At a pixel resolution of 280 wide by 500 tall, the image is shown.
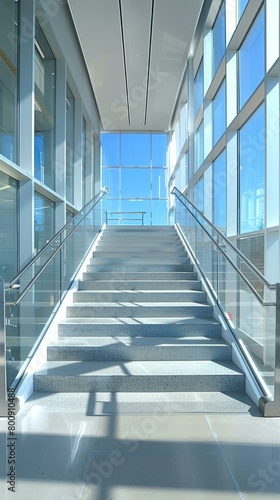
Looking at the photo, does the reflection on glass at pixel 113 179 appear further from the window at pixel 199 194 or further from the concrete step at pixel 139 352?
Result: the concrete step at pixel 139 352

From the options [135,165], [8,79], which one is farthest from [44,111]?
[135,165]

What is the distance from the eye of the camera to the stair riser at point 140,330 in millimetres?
4012

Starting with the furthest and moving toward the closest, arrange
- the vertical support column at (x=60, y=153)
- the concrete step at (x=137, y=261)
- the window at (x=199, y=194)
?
the window at (x=199, y=194) < the vertical support column at (x=60, y=153) < the concrete step at (x=137, y=261)

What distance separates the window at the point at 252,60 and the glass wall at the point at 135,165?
9354 mm

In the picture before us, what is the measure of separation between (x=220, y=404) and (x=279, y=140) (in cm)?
318

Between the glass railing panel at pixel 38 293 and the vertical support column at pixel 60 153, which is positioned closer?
the glass railing panel at pixel 38 293

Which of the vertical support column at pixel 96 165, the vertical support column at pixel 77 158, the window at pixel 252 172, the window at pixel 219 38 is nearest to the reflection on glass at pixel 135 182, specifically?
the vertical support column at pixel 96 165

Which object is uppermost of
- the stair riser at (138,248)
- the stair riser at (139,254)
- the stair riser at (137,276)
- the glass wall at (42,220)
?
the glass wall at (42,220)

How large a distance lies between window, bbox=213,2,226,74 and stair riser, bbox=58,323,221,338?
5621mm

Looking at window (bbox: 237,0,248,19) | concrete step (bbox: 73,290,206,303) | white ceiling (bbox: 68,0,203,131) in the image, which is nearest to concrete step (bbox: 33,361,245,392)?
concrete step (bbox: 73,290,206,303)

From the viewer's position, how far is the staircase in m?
3.25

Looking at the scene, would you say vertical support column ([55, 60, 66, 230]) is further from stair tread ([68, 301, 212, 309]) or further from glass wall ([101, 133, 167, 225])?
glass wall ([101, 133, 167, 225])

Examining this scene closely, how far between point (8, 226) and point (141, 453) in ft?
10.1

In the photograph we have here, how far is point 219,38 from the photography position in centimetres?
749
